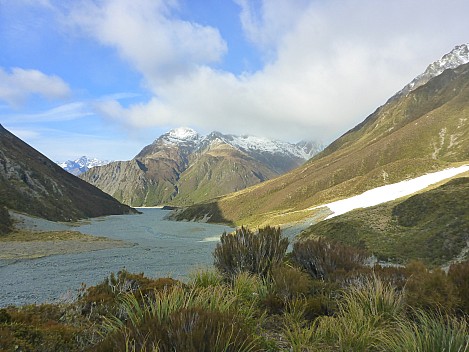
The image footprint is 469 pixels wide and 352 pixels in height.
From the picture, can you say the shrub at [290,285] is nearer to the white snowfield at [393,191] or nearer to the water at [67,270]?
the water at [67,270]

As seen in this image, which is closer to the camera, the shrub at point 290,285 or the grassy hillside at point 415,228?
the shrub at point 290,285

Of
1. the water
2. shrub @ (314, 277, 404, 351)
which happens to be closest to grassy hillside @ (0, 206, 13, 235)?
the water

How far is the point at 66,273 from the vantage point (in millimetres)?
24750

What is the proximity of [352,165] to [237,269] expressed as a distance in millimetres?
109482

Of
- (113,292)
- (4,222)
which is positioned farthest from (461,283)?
(4,222)

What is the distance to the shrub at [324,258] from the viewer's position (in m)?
11.2

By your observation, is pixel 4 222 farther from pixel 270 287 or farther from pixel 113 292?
pixel 270 287

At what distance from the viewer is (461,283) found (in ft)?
23.3

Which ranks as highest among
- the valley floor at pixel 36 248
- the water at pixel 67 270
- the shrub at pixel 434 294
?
the shrub at pixel 434 294

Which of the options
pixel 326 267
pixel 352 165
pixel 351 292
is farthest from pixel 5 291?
pixel 352 165

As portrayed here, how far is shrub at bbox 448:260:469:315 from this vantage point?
6.50 meters

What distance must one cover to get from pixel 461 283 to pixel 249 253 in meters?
6.45

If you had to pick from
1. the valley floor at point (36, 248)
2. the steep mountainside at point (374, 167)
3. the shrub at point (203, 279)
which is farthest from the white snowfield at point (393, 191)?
the shrub at point (203, 279)

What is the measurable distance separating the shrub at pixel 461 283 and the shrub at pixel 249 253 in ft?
17.2
